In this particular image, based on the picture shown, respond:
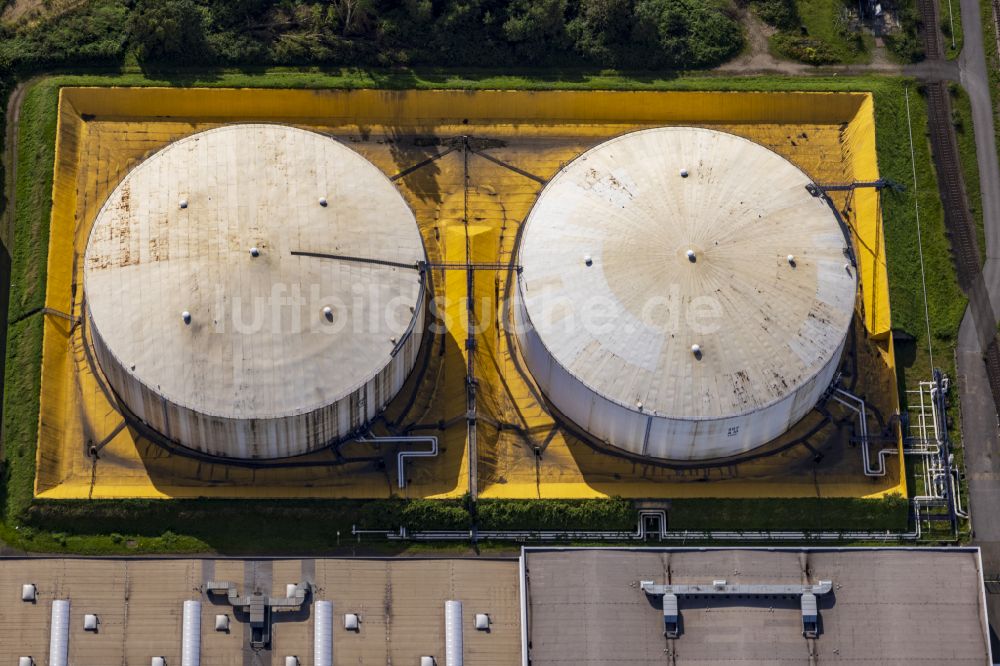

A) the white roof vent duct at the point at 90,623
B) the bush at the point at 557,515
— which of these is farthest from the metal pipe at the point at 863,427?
the white roof vent duct at the point at 90,623

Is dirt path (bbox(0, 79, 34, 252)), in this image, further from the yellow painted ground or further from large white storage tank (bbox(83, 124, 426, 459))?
large white storage tank (bbox(83, 124, 426, 459))

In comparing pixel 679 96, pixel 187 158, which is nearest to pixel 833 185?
pixel 679 96

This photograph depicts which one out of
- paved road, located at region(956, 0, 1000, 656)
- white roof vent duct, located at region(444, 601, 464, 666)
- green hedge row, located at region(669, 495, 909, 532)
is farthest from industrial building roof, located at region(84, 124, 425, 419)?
paved road, located at region(956, 0, 1000, 656)

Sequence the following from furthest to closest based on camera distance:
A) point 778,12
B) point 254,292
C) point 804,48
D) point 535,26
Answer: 1. point 778,12
2. point 804,48
3. point 535,26
4. point 254,292

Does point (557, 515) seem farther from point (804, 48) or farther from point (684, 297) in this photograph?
point (804, 48)

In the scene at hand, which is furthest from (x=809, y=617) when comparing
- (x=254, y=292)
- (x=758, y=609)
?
(x=254, y=292)

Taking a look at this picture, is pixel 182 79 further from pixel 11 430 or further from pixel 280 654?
pixel 280 654

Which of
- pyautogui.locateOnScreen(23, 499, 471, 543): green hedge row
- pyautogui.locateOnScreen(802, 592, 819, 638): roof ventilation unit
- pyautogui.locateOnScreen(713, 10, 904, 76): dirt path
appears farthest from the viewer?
pyautogui.locateOnScreen(713, 10, 904, 76): dirt path
